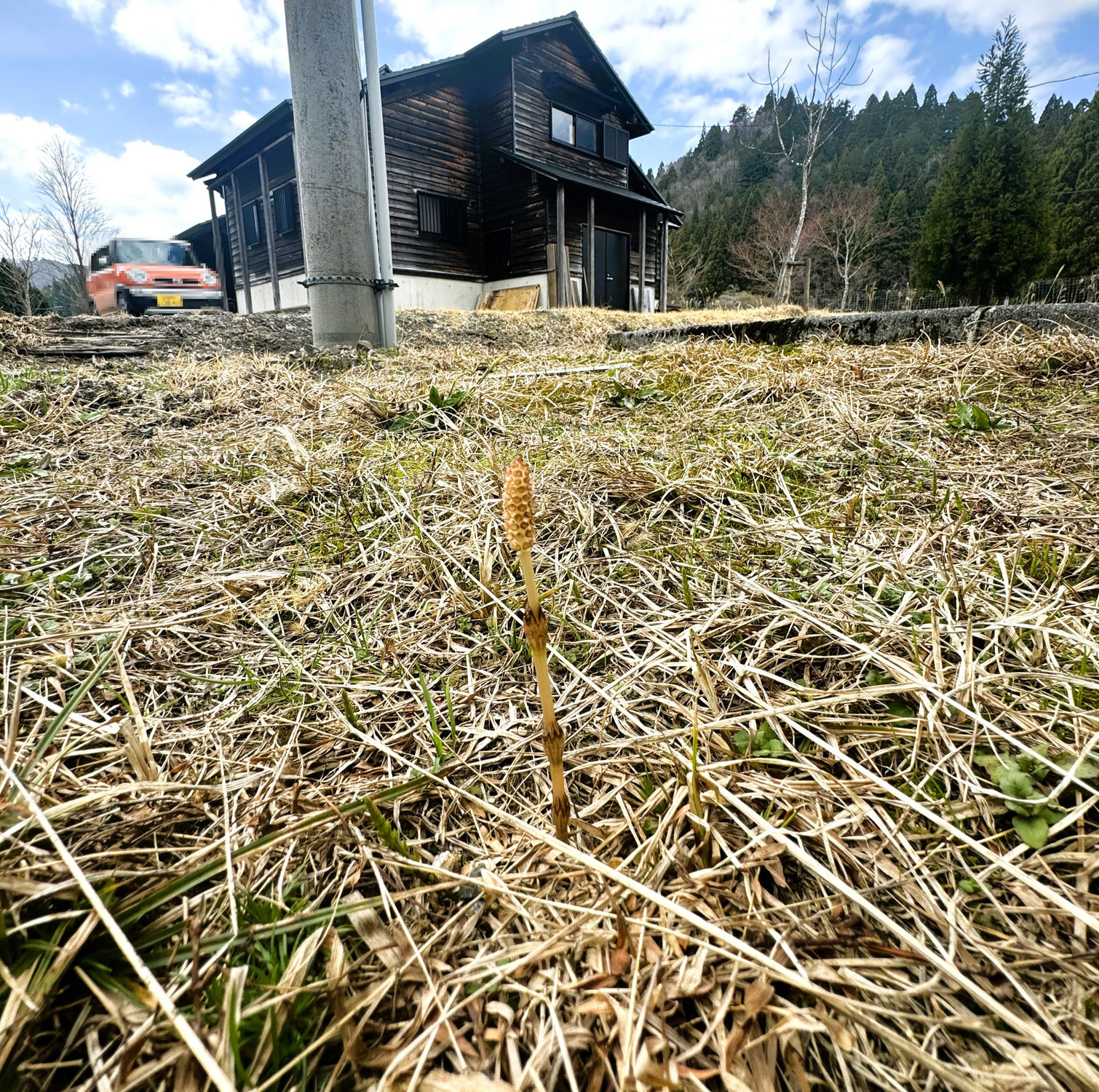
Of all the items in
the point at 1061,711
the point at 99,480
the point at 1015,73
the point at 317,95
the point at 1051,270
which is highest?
the point at 1015,73

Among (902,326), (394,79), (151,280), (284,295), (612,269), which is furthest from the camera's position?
(612,269)

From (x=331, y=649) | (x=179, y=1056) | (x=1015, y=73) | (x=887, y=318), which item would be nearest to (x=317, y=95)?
(x=887, y=318)

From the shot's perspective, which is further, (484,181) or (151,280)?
(484,181)

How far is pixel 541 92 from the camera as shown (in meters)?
16.6

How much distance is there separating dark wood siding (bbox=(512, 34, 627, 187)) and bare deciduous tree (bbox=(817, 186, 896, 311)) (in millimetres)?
17569

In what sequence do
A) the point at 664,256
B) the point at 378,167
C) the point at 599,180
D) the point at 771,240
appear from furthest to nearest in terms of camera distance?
1. the point at 771,240
2. the point at 664,256
3. the point at 599,180
4. the point at 378,167

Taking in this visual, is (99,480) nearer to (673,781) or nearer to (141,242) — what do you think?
(673,781)

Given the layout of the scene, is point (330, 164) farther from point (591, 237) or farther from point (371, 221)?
point (591, 237)

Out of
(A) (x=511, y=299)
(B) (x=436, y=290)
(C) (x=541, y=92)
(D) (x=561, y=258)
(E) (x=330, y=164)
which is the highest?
(C) (x=541, y=92)

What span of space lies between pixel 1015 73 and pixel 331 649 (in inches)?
1667

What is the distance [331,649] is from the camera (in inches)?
50.3

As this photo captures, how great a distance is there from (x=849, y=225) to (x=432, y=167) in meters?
26.8

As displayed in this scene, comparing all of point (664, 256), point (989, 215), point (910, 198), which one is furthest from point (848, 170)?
point (664, 256)

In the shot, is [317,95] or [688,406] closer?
[688,406]
